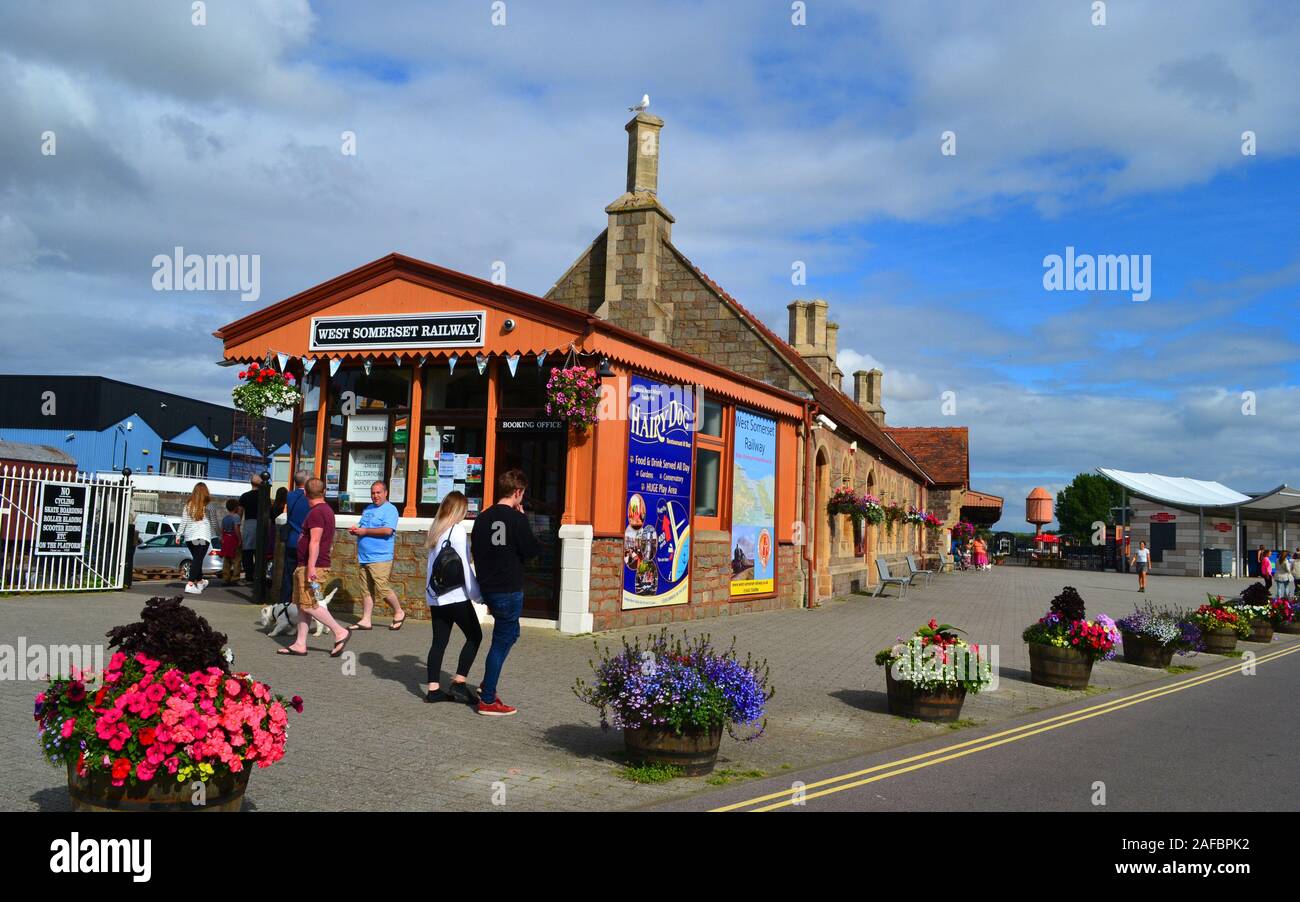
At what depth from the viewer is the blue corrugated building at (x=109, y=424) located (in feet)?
175

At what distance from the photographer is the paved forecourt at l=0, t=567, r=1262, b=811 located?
595 cm

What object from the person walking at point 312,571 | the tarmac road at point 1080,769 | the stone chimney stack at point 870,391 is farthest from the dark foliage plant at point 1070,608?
the stone chimney stack at point 870,391

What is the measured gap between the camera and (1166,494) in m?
49.8

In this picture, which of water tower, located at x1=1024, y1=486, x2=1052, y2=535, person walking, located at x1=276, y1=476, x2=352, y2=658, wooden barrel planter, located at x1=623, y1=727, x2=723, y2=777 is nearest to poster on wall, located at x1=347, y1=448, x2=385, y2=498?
person walking, located at x1=276, y1=476, x2=352, y2=658

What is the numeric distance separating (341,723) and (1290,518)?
51299 millimetres

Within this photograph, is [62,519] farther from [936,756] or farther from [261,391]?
[936,756]

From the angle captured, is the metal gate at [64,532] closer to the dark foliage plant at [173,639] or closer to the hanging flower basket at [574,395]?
the hanging flower basket at [574,395]

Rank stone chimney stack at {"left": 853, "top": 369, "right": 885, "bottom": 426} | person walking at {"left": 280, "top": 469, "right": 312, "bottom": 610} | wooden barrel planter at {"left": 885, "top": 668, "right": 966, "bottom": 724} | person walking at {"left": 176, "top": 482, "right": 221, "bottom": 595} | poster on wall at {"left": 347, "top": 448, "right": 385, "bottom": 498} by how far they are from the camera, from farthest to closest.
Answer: stone chimney stack at {"left": 853, "top": 369, "right": 885, "bottom": 426} → person walking at {"left": 176, "top": 482, "right": 221, "bottom": 595} → poster on wall at {"left": 347, "top": 448, "right": 385, "bottom": 498} → person walking at {"left": 280, "top": 469, "right": 312, "bottom": 610} → wooden barrel planter at {"left": 885, "top": 668, "right": 966, "bottom": 724}

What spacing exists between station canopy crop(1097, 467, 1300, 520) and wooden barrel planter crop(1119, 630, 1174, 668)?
36301 mm

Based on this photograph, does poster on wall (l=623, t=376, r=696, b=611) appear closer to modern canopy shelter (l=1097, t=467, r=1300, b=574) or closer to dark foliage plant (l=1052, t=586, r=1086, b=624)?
dark foliage plant (l=1052, t=586, r=1086, b=624)

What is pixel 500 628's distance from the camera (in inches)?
317

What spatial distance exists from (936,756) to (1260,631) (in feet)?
47.6

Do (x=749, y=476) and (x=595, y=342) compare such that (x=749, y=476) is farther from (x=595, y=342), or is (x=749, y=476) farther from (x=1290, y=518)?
(x=1290, y=518)
